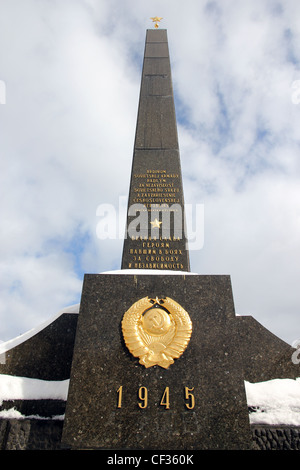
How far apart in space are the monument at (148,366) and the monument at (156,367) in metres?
0.01

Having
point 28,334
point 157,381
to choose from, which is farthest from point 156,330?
point 28,334

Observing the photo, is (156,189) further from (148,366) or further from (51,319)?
(148,366)

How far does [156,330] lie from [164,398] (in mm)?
850

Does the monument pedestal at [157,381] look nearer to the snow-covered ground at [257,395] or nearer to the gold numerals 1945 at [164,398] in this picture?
the gold numerals 1945 at [164,398]

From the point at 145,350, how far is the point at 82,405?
103 centimetres

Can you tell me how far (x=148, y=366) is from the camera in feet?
12.7

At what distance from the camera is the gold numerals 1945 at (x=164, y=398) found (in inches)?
143

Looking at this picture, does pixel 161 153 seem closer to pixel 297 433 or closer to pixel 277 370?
pixel 277 370

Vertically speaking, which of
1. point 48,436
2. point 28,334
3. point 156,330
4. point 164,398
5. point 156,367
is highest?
point 28,334

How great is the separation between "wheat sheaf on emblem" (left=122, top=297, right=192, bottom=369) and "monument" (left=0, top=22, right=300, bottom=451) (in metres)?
0.01

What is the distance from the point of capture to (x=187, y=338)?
404cm

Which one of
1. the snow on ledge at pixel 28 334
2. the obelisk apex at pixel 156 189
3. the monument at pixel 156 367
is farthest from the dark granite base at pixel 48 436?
the obelisk apex at pixel 156 189

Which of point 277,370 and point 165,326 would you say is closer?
point 165,326
